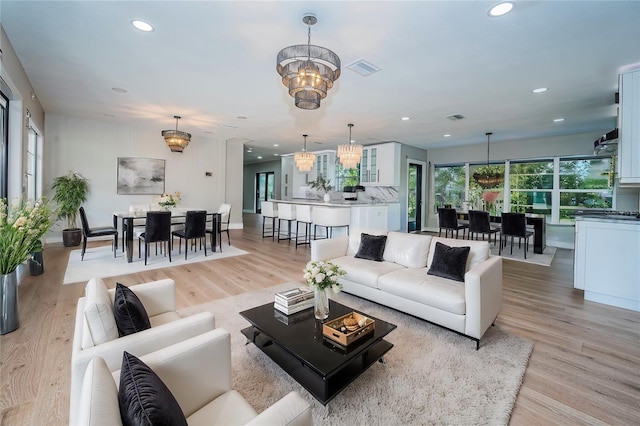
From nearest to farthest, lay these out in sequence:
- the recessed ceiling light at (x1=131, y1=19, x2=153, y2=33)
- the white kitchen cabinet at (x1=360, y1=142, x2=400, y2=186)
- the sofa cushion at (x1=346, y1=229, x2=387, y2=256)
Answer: the recessed ceiling light at (x1=131, y1=19, x2=153, y2=33) → the sofa cushion at (x1=346, y1=229, x2=387, y2=256) → the white kitchen cabinet at (x1=360, y1=142, x2=400, y2=186)

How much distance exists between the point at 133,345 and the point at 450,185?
9675mm

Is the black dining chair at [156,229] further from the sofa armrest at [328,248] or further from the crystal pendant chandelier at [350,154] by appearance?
the crystal pendant chandelier at [350,154]

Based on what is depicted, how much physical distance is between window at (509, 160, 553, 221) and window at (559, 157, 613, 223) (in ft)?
0.89

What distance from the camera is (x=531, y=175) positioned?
25.2 feet

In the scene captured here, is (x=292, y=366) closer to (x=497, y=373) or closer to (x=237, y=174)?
(x=497, y=373)

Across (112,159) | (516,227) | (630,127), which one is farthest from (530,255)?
(112,159)

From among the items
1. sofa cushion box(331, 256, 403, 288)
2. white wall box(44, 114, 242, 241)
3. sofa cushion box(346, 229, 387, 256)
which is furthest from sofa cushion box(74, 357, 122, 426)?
white wall box(44, 114, 242, 241)

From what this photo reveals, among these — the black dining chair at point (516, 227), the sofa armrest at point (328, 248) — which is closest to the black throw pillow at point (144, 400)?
the sofa armrest at point (328, 248)

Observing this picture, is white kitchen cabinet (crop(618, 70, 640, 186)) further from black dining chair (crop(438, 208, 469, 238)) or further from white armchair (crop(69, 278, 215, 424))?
white armchair (crop(69, 278, 215, 424))

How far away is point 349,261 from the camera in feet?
11.4

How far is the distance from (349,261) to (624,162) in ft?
11.9

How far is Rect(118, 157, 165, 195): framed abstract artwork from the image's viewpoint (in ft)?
23.2

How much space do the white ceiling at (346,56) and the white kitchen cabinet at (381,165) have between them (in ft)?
7.69

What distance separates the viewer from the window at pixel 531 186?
7.41m
